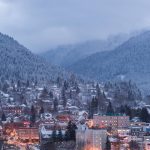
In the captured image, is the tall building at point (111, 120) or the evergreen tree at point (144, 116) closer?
the tall building at point (111, 120)

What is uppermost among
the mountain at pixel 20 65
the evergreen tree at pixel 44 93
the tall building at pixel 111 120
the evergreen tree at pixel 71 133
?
the mountain at pixel 20 65

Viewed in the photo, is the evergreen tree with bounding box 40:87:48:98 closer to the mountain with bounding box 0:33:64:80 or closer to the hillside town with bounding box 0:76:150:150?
the hillside town with bounding box 0:76:150:150

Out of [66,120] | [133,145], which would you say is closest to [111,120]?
[66,120]

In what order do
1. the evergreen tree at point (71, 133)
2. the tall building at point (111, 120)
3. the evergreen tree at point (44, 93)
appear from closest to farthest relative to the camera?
the evergreen tree at point (71, 133) < the tall building at point (111, 120) < the evergreen tree at point (44, 93)

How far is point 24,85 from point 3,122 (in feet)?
160

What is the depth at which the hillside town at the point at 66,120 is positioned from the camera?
6662 cm

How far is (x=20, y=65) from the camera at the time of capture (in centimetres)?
16375

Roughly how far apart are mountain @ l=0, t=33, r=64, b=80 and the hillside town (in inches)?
312

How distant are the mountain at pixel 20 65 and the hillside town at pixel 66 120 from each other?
793 cm

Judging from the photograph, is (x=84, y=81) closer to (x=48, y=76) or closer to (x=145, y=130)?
(x=48, y=76)

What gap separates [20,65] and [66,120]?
242ft

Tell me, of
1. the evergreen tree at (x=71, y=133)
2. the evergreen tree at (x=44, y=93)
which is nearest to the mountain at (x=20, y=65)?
the evergreen tree at (x=44, y=93)

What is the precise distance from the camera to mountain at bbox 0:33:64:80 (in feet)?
507

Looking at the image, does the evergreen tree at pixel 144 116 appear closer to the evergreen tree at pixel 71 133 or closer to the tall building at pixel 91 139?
the evergreen tree at pixel 71 133
